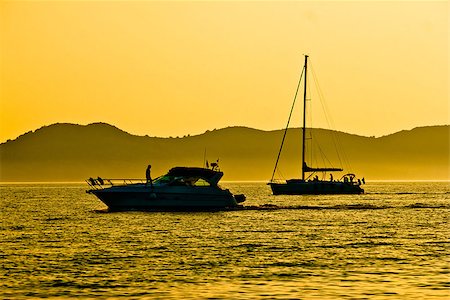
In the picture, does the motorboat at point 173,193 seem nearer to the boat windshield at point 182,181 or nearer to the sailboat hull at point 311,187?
the boat windshield at point 182,181

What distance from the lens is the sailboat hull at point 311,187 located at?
450ft

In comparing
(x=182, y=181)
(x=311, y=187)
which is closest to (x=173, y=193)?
(x=182, y=181)

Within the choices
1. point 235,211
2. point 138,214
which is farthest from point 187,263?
point 235,211

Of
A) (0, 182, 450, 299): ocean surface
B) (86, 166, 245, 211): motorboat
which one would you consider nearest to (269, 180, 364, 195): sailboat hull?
(86, 166, 245, 211): motorboat

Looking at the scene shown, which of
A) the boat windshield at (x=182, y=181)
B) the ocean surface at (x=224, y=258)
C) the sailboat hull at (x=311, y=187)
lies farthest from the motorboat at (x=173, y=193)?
the sailboat hull at (x=311, y=187)

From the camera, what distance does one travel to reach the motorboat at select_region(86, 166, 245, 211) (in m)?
81.4

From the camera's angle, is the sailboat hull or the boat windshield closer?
the boat windshield

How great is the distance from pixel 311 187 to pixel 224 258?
312ft

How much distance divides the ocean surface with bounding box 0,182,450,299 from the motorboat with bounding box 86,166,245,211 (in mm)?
5790

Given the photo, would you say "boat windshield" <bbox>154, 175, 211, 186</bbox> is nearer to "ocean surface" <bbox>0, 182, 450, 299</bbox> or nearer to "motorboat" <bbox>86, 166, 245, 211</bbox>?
"motorboat" <bbox>86, 166, 245, 211</bbox>

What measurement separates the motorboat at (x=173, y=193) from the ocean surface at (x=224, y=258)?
5.79 m

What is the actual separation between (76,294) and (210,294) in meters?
4.57

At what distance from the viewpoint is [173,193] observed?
81.8 metres

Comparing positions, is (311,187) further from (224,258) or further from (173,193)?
(224,258)
